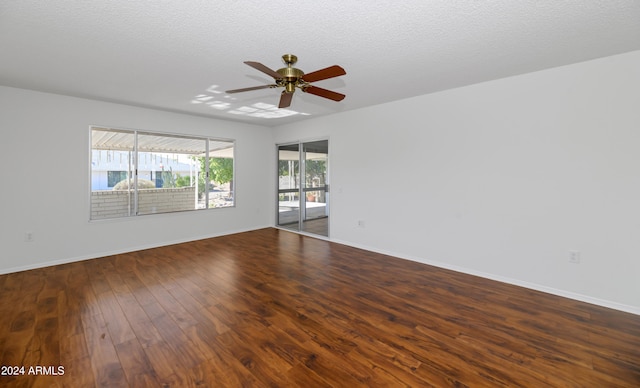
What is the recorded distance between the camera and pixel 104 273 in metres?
3.65

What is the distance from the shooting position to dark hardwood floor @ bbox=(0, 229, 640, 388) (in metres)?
1.81

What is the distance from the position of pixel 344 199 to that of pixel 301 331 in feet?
10.6

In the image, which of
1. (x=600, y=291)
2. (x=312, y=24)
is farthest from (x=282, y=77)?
(x=600, y=291)

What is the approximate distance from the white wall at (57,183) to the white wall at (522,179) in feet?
13.2

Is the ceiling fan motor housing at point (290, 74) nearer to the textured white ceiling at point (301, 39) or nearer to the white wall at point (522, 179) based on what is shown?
the textured white ceiling at point (301, 39)

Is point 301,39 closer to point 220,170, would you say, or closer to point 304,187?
point 304,187

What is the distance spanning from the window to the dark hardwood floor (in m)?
1.45

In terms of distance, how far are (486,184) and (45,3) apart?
463 centimetres

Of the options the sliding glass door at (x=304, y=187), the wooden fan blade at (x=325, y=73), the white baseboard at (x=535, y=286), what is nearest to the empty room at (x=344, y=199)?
the white baseboard at (x=535, y=286)

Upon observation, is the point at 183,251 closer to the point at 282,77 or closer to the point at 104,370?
the point at 104,370

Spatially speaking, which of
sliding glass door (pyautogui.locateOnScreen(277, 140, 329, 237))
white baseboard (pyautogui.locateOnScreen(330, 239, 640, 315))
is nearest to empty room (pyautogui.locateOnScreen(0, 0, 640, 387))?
white baseboard (pyautogui.locateOnScreen(330, 239, 640, 315))

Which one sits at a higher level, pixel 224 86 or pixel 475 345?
pixel 224 86

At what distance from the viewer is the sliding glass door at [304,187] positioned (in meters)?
5.82

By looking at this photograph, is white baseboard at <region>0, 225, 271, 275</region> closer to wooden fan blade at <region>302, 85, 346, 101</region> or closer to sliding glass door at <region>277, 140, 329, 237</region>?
sliding glass door at <region>277, 140, 329, 237</region>
